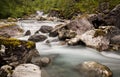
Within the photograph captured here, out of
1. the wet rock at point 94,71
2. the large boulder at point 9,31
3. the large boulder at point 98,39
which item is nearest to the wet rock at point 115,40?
the large boulder at point 98,39

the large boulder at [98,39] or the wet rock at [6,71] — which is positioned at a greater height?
the wet rock at [6,71]

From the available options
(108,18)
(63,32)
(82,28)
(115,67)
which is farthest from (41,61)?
(108,18)

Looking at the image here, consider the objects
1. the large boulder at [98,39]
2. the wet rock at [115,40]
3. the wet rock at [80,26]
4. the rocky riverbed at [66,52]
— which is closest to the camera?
the rocky riverbed at [66,52]

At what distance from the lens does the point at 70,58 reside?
18.0 meters

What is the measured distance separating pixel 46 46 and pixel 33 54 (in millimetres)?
5775

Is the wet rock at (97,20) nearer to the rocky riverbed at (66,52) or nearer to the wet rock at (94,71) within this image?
the rocky riverbed at (66,52)

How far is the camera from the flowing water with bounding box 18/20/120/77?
47.6 feet

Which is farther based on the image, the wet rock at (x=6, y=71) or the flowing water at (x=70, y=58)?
the flowing water at (x=70, y=58)

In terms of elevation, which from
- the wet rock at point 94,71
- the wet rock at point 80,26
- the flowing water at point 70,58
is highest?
the wet rock at point 80,26

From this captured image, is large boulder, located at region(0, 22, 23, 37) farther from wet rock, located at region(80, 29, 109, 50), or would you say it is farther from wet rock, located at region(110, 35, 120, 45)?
wet rock, located at region(110, 35, 120, 45)

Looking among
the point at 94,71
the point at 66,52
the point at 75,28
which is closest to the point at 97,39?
the point at 66,52

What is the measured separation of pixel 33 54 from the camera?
53.6ft

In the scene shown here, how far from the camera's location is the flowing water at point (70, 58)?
14.5 meters

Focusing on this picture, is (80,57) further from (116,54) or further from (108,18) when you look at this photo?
(108,18)
